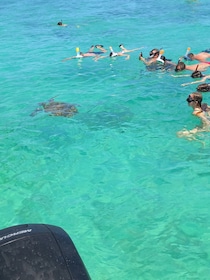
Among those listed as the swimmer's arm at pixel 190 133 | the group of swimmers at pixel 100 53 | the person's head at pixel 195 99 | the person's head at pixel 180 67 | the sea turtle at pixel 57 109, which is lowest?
the sea turtle at pixel 57 109

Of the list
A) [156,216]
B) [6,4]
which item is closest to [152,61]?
[156,216]

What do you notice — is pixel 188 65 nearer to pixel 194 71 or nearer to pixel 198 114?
pixel 194 71

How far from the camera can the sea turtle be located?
9.43 metres

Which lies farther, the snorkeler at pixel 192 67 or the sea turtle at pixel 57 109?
the snorkeler at pixel 192 67

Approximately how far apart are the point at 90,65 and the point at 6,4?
1794 cm

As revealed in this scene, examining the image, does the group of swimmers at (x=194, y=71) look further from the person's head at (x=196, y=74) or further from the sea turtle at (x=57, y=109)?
the sea turtle at (x=57, y=109)

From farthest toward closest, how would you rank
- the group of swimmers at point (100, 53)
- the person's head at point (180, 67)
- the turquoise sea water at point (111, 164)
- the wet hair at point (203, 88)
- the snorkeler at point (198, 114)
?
the group of swimmers at point (100, 53) → the person's head at point (180, 67) → the wet hair at point (203, 88) → the snorkeler at point (198, 114) → the turquoise sea water at point (111, 164)

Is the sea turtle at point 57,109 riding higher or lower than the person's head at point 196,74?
lower

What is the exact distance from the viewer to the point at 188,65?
12633 millimetres

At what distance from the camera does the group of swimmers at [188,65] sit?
820 centimetres

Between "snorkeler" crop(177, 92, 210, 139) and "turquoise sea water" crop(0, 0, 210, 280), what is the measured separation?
0.23 metres

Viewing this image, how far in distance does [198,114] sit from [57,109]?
3660 millimetres

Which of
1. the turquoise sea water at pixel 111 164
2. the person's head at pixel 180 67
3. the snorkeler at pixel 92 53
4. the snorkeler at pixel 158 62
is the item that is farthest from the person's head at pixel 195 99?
the snorkeler at pixel 92 53

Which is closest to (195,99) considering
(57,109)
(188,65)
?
(57,109)
